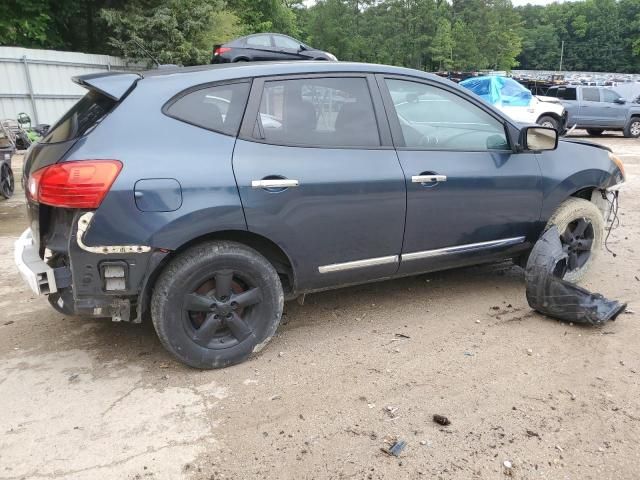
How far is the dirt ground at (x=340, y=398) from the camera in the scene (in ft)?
8.14

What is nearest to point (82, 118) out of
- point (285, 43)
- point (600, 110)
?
point (285, 43)

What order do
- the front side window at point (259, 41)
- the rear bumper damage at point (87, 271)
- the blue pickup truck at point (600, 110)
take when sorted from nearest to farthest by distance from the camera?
the rear bumper damage at point (87, 271) < the front side window at point (259, 41) < the blue pickup truck at point (600, 110)

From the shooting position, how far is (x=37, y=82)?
15758 millimetres

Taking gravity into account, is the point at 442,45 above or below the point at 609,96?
above

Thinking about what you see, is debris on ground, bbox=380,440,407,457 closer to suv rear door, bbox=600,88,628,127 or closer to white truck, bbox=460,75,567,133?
white truck, bbox=460,75,567,133

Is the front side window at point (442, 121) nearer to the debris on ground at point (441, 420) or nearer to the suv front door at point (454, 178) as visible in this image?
the suv front door at point (454, 178)

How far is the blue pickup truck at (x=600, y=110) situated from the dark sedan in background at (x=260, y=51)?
33.4 ft

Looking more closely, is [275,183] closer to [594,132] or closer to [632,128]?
[632,128]

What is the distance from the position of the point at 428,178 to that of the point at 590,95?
18.4 metres

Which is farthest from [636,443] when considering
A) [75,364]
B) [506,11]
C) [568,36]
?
[568,36]

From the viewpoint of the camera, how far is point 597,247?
184 inches

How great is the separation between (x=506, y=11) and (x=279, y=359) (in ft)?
224

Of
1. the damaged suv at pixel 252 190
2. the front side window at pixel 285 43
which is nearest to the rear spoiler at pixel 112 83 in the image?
the damaged suv at pixel 252 190

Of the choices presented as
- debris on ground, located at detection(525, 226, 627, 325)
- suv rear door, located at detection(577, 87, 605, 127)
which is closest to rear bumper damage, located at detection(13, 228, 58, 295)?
debris on ground, located at detection(525, 226, 627, 325)
